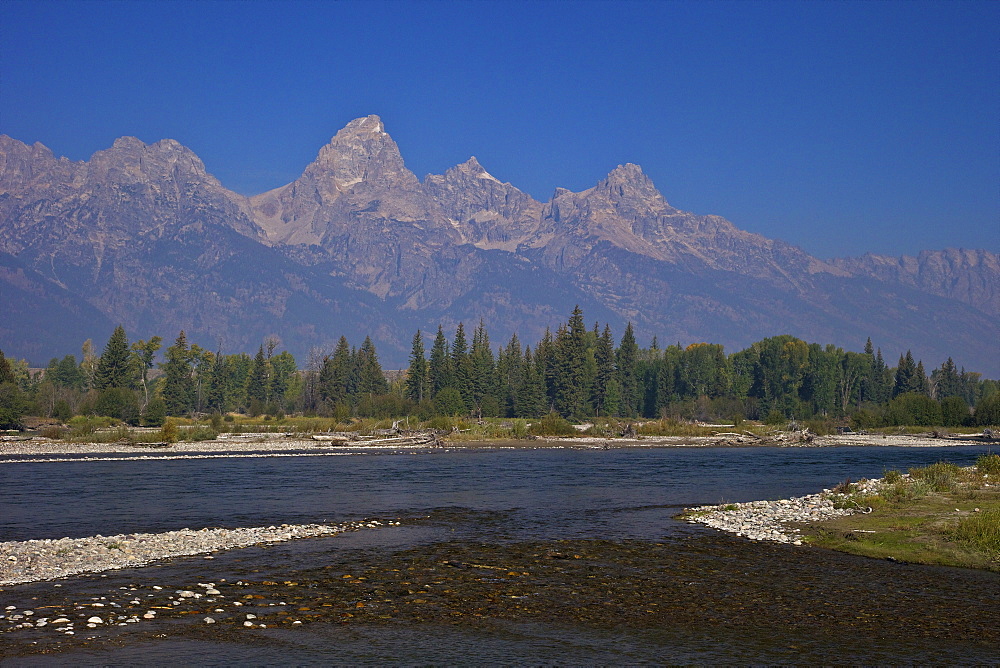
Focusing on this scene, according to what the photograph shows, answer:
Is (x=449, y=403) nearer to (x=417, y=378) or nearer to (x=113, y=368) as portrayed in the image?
(x=417, y=378)

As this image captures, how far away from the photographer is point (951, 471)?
44.0 metres

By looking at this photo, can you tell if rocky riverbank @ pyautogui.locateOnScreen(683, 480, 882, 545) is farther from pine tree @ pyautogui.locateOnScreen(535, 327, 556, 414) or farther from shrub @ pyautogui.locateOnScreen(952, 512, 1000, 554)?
pine tree @ pyautogui.locateOnScreen(535, 327, 556, 414)

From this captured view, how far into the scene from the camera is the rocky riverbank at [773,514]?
31188mm

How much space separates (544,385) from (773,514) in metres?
117

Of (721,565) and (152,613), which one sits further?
(721,565)

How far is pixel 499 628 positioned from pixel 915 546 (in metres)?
15.9

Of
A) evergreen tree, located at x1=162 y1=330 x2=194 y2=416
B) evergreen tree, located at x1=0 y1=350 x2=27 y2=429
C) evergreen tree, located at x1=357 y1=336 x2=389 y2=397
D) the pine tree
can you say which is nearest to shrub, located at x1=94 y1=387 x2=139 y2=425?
evergreen tree, located at x1=0 y1=350 x2=27 y2=429

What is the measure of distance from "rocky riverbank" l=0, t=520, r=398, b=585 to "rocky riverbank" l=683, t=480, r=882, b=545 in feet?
47.8

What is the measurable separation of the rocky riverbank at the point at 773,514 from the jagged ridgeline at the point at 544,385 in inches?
3547

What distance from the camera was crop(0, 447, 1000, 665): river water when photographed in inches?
706

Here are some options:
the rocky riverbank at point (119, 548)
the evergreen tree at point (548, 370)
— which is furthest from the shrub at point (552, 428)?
the rocky riverbank at point (119, 548)

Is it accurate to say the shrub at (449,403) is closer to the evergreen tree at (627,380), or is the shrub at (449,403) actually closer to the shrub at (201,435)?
the evergreen tree at (627,380)

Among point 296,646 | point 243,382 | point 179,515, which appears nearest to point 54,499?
point 179,515

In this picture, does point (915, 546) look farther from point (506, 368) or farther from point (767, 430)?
point (506, 368)
